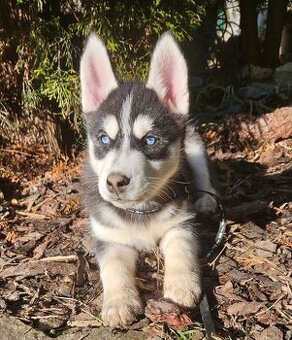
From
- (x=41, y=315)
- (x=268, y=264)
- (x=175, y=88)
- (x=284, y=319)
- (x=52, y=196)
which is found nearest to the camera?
(x=284, y=319)

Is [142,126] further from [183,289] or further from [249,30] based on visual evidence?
[249,30]

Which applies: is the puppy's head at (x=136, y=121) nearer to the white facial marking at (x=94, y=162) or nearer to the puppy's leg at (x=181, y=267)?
the white facial marking at (x=94, y=162)

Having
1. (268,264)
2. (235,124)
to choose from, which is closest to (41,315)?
(268,264)

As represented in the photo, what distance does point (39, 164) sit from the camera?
5.12m

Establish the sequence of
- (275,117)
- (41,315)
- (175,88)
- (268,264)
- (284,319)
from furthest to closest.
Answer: (275,117)
(175,88)
(268,264)
(41,315)
(284,319)

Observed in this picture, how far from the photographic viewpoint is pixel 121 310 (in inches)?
107

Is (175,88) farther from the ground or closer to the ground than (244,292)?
farther from the ground

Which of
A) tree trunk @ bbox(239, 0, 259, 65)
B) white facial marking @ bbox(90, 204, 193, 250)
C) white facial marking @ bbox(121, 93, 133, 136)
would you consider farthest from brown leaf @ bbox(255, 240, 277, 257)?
tree trunk @ bbox(239, 0, 259, 65)

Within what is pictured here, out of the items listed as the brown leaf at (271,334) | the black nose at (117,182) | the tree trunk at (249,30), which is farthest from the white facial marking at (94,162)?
the tree trunk at (249,30)

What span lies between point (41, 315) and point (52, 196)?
5.56ft

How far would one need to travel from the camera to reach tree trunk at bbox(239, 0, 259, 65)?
22.0 feet

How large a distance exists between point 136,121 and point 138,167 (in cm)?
38

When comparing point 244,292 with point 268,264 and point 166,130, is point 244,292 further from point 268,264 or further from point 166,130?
point 166,130

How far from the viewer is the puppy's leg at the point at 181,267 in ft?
9.18
